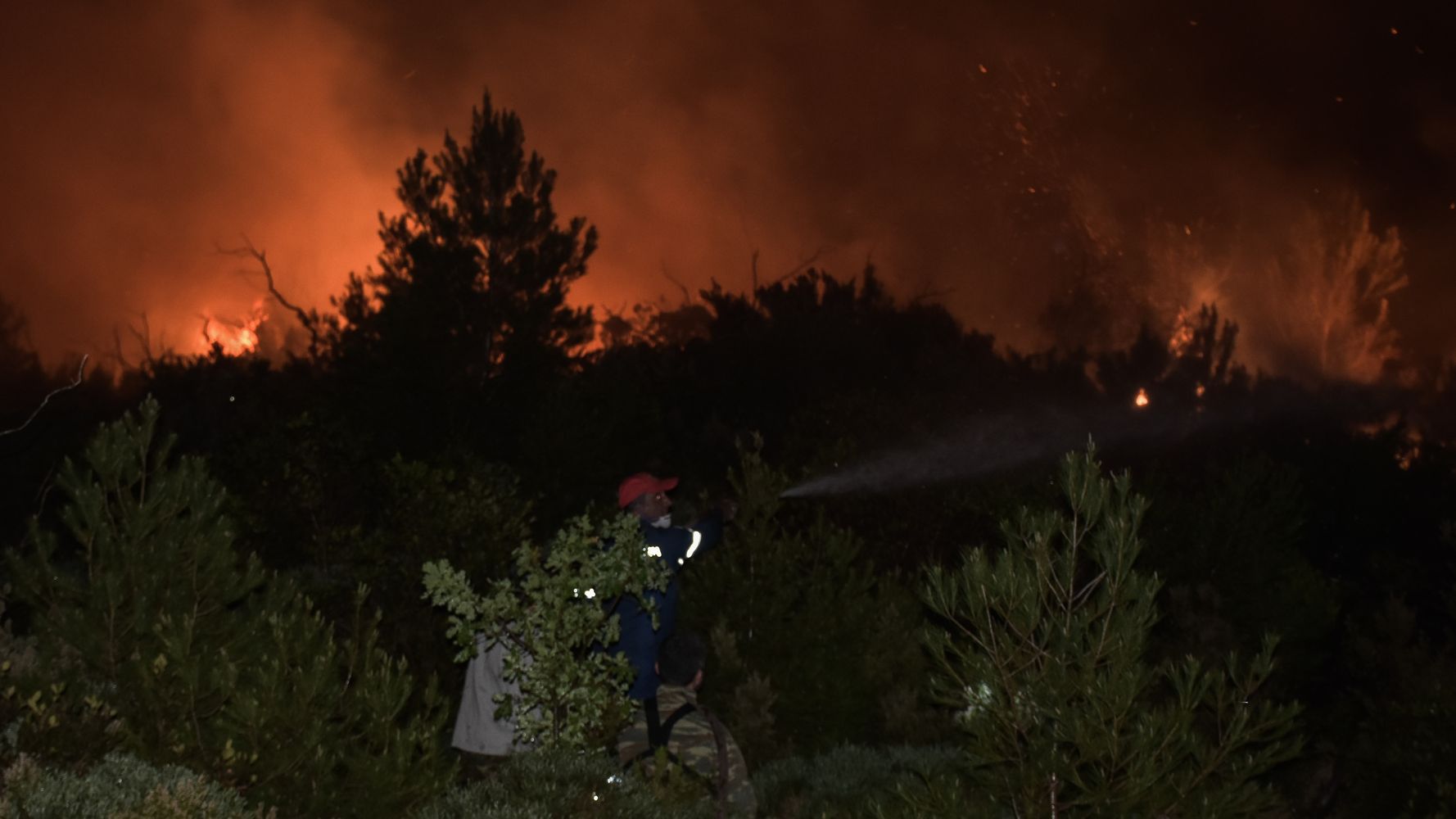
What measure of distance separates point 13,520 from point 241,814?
88.3 feet

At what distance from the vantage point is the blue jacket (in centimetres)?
731

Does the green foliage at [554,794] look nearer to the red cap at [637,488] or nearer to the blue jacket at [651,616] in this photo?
the blue jacket at [651,616]

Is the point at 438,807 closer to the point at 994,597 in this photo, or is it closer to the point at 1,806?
the point at 1,806

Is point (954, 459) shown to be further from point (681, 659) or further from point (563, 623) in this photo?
point (563, 623)

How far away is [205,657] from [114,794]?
A: 115cm

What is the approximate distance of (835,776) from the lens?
362 inches

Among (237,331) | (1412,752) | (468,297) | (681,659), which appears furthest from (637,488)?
(237,331)

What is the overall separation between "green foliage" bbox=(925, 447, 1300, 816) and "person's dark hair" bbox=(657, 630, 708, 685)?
222cm

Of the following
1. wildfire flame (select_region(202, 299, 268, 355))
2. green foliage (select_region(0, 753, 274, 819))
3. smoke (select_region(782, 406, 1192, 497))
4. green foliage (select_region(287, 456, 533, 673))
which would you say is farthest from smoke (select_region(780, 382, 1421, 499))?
wildfire flame (select_region(202, 299, 268, 355))

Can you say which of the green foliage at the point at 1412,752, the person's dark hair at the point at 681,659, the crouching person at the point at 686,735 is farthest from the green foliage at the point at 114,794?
the green foliage at the point at 1412,752

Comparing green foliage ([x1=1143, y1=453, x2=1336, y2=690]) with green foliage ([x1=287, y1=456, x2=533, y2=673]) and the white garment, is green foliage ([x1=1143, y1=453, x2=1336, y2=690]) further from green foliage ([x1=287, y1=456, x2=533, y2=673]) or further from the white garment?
the white garment

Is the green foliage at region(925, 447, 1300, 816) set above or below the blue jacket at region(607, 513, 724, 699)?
below

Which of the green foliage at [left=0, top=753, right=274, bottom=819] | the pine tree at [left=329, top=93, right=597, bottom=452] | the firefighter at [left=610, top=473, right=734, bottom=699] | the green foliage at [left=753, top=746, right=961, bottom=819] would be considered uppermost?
the pine tree at [left=329, top=93, right=597, bottom=452]

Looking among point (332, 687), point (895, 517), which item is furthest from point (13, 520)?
point (332, 687)
